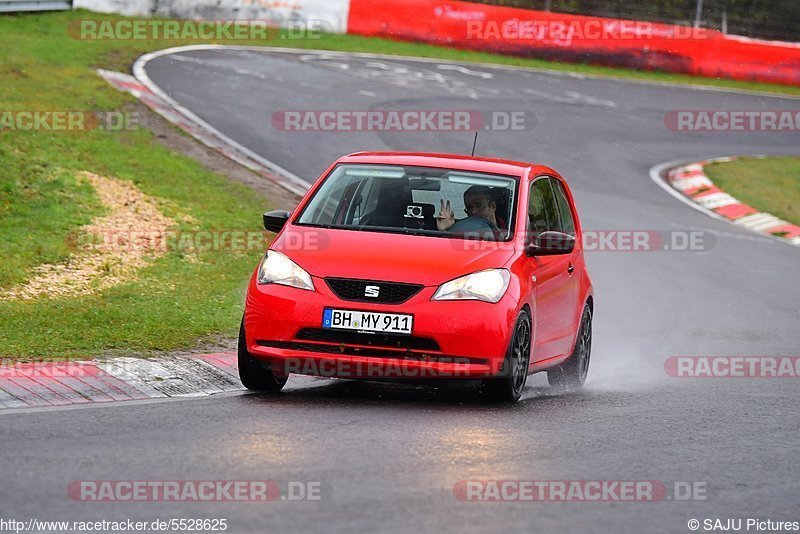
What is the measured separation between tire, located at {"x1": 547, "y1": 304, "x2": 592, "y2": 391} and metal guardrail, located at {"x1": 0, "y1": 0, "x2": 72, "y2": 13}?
19.0 m

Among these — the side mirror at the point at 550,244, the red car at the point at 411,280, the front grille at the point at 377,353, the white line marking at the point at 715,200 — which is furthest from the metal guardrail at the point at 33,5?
the front grille at the point at 377,353

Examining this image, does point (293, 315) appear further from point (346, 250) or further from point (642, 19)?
point (642, 19)

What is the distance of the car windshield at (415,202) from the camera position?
9.55m

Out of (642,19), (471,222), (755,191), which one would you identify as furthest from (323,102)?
(471,222)

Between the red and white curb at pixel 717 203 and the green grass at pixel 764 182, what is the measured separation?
0.22m

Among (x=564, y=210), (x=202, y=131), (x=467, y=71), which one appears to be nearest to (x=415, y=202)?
(x=564, y=210)

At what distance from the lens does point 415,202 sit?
31.8 ft

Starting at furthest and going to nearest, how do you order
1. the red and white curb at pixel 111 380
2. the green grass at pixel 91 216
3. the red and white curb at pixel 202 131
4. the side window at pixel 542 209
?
the red and white curb at pixel 202 131 → the green grass at pixel 91 216 → the side window at pixel 542 209 → the red and white curb at pixel 111 380

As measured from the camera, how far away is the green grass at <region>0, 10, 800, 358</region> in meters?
10.7

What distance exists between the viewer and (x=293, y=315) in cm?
870

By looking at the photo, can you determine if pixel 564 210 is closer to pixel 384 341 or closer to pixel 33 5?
pixel 384 341

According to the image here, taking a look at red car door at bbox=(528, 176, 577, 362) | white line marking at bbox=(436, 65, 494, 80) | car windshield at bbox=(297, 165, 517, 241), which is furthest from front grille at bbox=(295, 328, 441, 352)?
white line marking at bbox=(436, 65, 494, 80)

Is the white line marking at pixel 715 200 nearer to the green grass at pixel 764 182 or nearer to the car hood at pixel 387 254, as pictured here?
the green grass at pixel 764 182

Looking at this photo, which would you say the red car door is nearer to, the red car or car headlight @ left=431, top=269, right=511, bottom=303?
the red car
